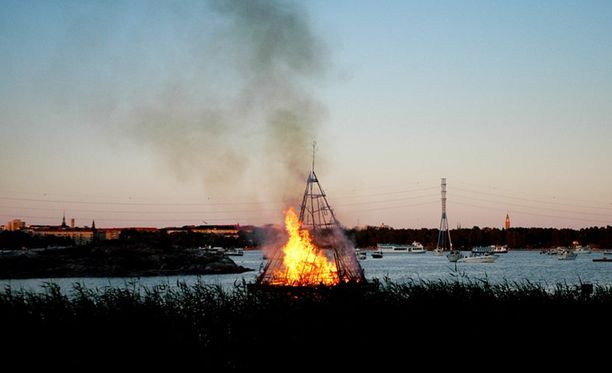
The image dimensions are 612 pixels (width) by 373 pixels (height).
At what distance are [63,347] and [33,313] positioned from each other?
2297 mm

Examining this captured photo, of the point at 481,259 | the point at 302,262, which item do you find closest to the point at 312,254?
the point at 302,262

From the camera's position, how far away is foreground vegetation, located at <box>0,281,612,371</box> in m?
21.0

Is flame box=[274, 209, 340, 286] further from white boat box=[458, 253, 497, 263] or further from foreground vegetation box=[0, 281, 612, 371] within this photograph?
white boat box=[458, 253, 497, 263]

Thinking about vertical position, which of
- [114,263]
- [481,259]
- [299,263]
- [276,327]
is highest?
[299,263]

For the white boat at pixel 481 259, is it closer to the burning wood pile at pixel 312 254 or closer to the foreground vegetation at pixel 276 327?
the burning wood pile at pixel 312 254

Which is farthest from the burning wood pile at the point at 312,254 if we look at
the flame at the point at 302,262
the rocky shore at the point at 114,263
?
the rocky shore at the point at 114,263

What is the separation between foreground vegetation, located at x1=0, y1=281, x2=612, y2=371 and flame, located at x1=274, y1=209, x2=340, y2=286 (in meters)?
13.7

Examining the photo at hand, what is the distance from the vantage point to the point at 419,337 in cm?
2231

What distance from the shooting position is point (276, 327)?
22.1m

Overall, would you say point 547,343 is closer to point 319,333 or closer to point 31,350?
point 319,333

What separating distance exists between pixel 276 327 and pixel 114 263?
120436 mm

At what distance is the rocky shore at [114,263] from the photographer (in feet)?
434

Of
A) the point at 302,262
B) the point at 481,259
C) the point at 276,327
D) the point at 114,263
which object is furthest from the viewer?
the point at 481,259

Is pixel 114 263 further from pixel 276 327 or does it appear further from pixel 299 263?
pixel 276 327
